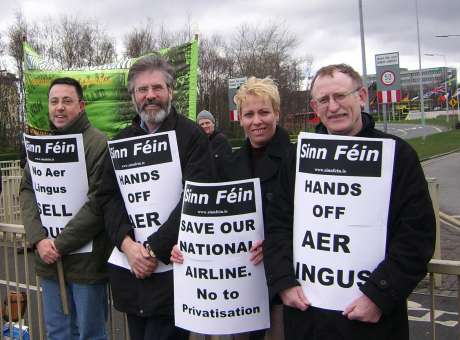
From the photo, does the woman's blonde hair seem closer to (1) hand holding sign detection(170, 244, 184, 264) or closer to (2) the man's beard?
(2) the man's beard

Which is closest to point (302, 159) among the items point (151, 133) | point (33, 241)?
point (151, 133)

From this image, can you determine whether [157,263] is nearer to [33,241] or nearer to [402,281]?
[33,241]

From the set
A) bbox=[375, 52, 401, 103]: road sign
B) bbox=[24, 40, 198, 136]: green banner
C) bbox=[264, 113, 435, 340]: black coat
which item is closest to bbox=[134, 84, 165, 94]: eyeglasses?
bbox=[264, 113, 435, 340]: black coat

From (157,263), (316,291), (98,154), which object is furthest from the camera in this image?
(98,154)

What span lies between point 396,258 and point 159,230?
1286mm

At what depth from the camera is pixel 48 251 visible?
3.43 meters

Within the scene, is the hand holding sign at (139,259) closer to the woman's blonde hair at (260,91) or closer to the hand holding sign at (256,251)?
the hand holding sign at (256,251)

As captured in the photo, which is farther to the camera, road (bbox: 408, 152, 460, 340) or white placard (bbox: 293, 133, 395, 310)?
road (bbox: 408, 152, 460, 340)

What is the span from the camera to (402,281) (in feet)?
7.23

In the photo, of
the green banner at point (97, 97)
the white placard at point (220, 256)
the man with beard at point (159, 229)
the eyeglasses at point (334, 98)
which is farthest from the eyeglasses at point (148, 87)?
the green banner at point (97, 97)

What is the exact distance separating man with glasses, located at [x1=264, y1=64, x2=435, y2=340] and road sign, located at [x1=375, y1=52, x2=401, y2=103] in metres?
15.4

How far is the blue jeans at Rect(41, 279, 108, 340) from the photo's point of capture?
3.45 m

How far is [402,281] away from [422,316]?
12.8 ft

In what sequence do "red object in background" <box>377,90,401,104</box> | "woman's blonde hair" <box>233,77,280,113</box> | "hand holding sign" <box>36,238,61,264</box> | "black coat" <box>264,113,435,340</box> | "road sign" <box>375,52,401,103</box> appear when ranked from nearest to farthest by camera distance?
"black coat" <box>264,113,435,340</box> → "woman's blonde hair" <box>233,77,280,113</box> → "hand holding sign" <box>36,238,61,264</box> → "road sign" <box>375,52,401,103</box> → "red object in background" <box>377,90,401,104</box>
